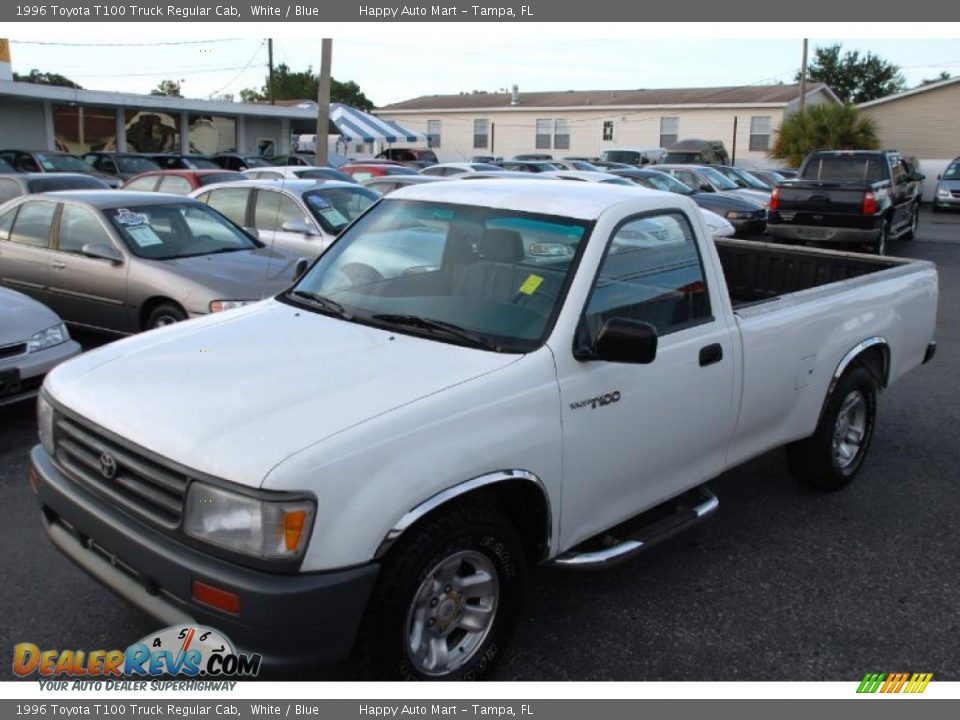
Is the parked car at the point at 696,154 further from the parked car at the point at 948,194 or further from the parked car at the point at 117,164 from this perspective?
the parked car at the point at 117,164

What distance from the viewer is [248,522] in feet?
8.74

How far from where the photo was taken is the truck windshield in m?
16.0

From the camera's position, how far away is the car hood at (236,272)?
23.5 feet

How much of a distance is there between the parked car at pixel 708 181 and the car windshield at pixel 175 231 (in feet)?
46.2

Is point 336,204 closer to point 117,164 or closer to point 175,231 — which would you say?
point 175,231

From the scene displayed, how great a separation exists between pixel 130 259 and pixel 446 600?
5.54 meters

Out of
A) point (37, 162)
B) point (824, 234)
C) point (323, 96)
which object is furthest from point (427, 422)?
point (37, 162)

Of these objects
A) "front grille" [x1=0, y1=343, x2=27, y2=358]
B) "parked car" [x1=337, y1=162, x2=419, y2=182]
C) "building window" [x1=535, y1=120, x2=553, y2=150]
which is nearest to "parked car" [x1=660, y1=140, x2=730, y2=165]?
"building window" [x1=535, y1=120, x2=553, y2=150]

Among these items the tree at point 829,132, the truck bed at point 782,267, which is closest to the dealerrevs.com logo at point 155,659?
the truck bed at point 782,267

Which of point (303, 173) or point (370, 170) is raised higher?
Result: point (370, 170)

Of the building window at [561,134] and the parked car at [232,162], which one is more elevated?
the building window at [561,134]

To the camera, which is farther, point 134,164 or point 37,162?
point 134,164

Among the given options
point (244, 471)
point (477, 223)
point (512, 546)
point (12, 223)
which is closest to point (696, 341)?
point (477, 223)

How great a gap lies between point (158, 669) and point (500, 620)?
1216mm
